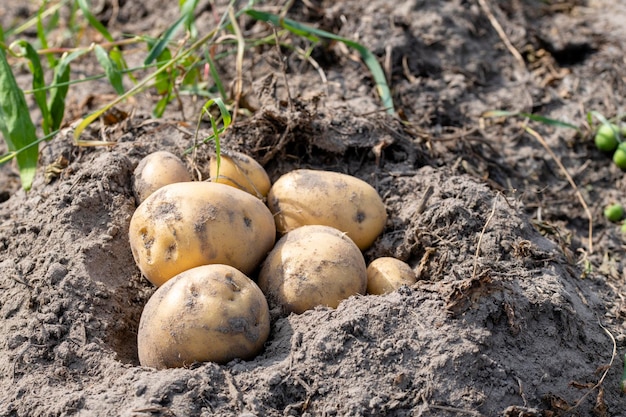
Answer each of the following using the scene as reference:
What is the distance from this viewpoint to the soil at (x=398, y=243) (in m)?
2.03

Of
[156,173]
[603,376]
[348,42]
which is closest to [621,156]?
[348,42]

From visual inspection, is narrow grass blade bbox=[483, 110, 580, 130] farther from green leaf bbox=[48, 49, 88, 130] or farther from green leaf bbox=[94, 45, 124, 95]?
green leaf bbox=[48, 49, 88, 130]

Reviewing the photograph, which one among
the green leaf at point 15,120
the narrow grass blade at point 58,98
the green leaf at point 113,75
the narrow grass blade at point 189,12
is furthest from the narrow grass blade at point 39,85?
the narrow grass blade at point 189,12

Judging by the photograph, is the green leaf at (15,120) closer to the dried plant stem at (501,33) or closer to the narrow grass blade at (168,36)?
the narrow grass blade at (168,36)

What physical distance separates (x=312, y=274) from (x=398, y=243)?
1.71 feet

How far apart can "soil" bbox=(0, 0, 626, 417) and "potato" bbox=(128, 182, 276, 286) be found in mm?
240

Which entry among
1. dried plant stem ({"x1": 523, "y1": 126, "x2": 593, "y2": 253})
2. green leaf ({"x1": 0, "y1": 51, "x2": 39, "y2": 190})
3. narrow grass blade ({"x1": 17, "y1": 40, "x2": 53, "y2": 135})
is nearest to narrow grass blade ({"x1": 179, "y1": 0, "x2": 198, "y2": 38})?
narrow grass blade ({"x1": 17, "y1": 40, "x2": 53, "y2": 135})

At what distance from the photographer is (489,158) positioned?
3.62m

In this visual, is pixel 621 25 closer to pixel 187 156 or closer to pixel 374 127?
pixel 374 127

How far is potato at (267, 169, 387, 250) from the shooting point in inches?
103

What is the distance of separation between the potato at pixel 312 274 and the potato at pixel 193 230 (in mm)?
118

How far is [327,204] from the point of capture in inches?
103

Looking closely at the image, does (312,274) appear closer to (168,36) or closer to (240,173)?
(240,173)

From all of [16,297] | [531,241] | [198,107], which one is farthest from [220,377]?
[198,107]
